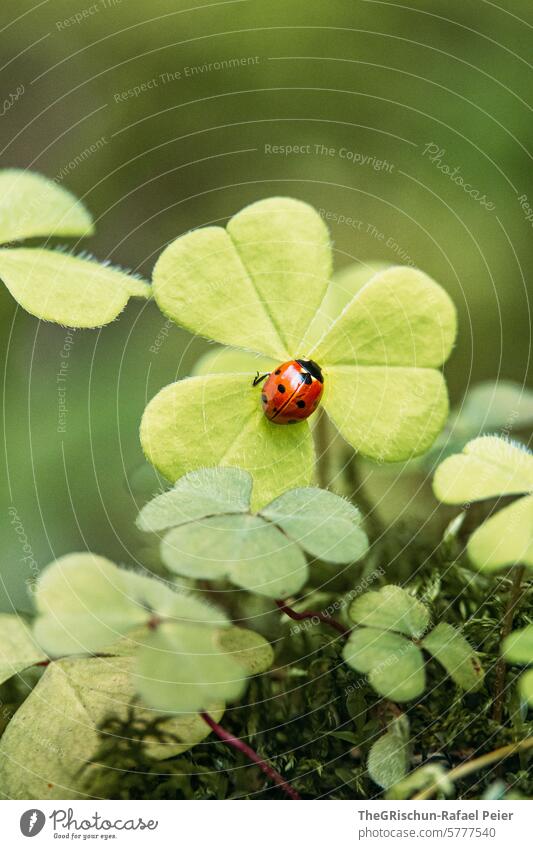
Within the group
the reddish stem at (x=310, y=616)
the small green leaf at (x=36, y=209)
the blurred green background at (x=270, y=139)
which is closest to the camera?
the reddish stem at (x=310, y=616)

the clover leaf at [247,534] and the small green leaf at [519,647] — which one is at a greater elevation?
the small green leaf at [519,647]

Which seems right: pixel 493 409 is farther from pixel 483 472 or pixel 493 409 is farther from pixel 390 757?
pixel 390 757

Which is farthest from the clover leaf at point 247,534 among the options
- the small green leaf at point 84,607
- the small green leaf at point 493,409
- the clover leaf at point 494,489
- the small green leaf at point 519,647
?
the small green leaf at point 493,409

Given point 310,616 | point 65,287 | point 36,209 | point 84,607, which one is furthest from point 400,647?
point 36,209

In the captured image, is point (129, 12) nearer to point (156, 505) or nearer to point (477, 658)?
point (156, 505)

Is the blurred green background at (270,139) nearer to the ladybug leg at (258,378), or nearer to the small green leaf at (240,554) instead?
the ladybug leg at (258,378)

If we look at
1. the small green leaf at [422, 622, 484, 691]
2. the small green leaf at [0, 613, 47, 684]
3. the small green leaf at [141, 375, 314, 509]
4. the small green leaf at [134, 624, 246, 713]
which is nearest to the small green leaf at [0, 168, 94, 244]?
the small green leaf at [141, 375, 314, 509]

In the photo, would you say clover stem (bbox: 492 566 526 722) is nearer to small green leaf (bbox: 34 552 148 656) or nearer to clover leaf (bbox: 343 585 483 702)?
clover leaf (bbox: 343 585 483 702)

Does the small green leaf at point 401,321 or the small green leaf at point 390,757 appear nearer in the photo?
the small green leaf at point 390,757
